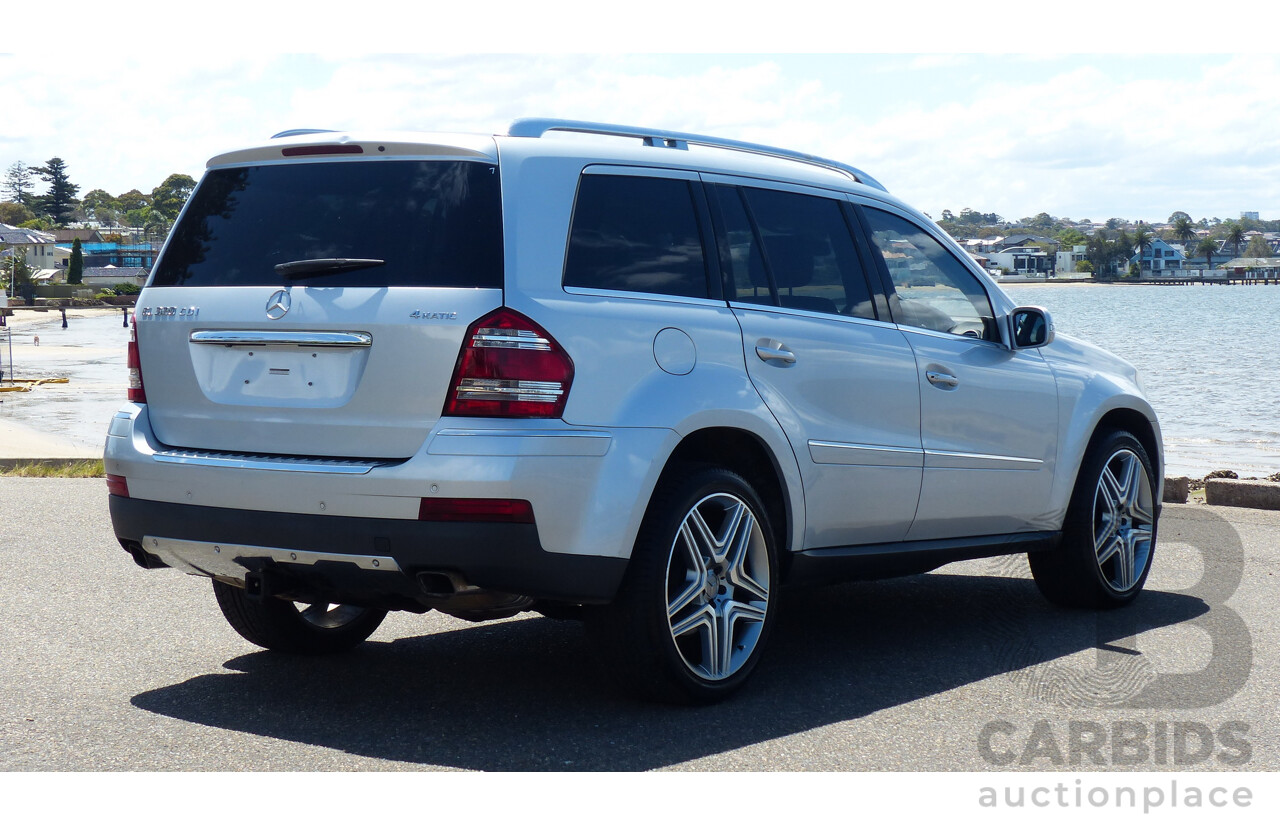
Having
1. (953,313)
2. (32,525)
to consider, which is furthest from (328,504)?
(32,525)

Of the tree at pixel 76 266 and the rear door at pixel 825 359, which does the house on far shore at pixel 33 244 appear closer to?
the tree at pixel 76 266

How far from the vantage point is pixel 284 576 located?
4.46 m

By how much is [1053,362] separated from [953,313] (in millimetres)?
713

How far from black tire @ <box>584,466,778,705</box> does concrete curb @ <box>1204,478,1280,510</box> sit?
263 inches

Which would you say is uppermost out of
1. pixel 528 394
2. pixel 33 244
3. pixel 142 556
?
pixel 33 244

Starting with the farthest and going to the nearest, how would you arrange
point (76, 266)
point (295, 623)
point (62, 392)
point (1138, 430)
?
point (76, 266) < point (62, 392) < point (1138, 430) < point (295, 623)

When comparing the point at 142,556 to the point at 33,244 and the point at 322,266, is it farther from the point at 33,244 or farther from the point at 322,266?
the point at 33,244

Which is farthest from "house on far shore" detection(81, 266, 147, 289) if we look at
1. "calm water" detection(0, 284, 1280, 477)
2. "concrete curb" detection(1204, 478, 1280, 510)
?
"concrete curb" detection(1204, 478, 1280, 510)

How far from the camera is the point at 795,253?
17.8ft

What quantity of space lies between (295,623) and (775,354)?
7.40ft

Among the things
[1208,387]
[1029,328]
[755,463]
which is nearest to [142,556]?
[755,463]

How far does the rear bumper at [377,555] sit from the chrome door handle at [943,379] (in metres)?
2.03

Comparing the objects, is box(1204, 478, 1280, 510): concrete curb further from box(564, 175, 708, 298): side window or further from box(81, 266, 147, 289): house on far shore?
box(81, 266, 147, 289): house on far shore
